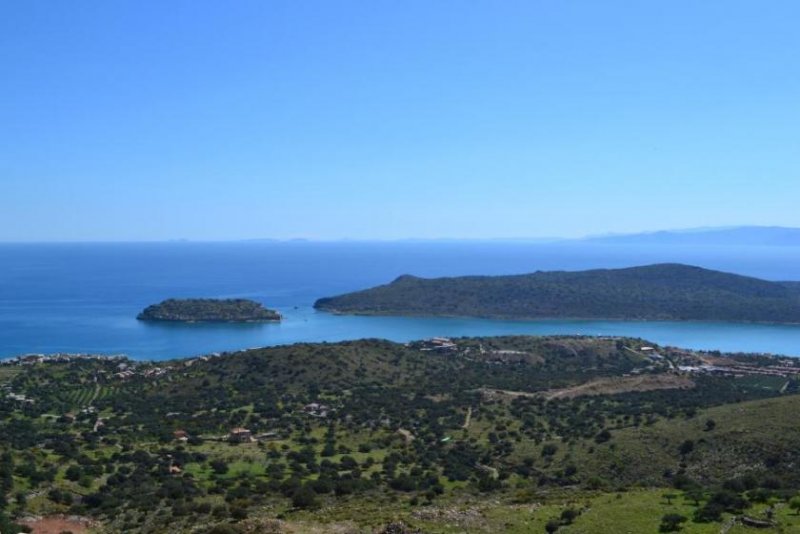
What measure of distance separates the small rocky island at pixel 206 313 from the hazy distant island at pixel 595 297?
16374 millimetres

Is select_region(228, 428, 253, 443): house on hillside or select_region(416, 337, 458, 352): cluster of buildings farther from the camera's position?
select_region(416, 337, 458, 352): cluster of buildings

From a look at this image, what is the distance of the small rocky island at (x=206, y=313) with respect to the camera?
403 feet

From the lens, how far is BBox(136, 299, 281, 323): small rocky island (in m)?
123

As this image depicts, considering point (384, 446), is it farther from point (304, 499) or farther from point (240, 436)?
point (304, 499)

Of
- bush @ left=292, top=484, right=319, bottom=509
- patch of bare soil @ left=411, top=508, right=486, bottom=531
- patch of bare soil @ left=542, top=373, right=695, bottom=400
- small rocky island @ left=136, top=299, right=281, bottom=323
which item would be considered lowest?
small rocky island @ left=136, top=299, right=281, bottom=323

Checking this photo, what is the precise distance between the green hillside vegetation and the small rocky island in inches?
2133

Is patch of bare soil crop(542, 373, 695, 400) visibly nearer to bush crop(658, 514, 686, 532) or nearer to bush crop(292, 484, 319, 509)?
bush crop(292, 484, 319, 509)

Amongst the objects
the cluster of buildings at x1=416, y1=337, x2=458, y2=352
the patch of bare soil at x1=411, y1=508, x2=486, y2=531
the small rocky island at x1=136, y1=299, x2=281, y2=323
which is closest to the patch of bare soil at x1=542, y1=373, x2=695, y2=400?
the cluster of buildings at x1=416, y1=337, x2=458, y2=352

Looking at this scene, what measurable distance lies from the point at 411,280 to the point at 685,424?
12188 centimetres

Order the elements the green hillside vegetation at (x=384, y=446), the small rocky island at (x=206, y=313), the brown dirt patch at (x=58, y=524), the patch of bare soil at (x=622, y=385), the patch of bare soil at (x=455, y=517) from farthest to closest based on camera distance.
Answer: the small rocky island at (x=206, y=313), the patch of bare soil at (x=622, y=385), the green hillside vegetation at (x=384, y=446), the brown dirt patch at (x=58, y=524), the patch of bare soil at (x=455, y=517)

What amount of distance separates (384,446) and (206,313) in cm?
9369

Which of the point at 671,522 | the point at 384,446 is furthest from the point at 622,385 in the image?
the point at 671,522

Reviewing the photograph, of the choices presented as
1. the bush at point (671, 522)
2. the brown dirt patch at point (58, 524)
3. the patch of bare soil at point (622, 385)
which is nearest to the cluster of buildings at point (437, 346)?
the patch of bare soil at point (622, 385)

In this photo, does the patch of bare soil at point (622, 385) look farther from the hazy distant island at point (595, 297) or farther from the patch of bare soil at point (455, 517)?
the hazy distant island at point (595, 297)
